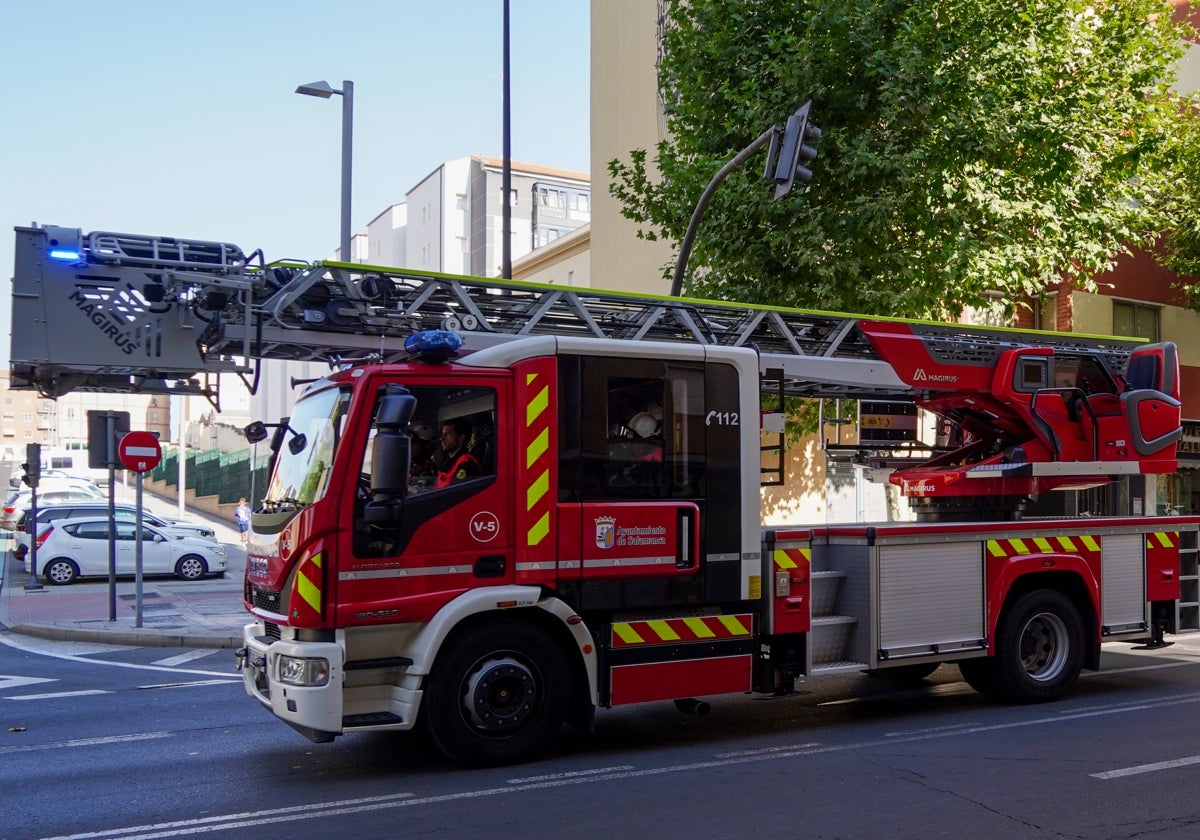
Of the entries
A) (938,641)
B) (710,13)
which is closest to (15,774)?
(938,641)

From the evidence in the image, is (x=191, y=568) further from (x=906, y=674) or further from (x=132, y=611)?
(x=906, y=674)

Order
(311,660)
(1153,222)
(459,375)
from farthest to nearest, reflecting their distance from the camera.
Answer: (1153,222) < (459,375) < (311,660)

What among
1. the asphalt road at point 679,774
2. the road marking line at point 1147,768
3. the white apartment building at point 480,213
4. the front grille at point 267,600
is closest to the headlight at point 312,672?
the front grille at point 267,600

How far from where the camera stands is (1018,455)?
1016 cm

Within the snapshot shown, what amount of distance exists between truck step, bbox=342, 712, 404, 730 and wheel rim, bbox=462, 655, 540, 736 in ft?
1.49

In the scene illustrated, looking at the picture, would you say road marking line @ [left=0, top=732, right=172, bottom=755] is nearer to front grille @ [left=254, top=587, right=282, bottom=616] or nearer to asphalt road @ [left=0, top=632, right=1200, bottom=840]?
asphalt road @ [left=0, top=632, right=1200, bottom=840]

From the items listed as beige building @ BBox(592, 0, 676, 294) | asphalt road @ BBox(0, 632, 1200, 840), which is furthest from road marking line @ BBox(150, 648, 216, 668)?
beige building @ BBox(592, 0, 676, 294)

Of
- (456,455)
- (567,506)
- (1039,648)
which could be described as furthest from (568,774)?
(1039,648)

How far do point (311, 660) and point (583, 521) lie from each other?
1892mm

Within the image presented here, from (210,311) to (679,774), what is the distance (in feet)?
15.0

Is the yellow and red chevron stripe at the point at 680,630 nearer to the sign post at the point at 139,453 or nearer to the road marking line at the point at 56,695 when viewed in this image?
the road marking line at the point at 56,695

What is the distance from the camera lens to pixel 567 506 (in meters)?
7.37

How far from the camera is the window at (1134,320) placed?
23797mm

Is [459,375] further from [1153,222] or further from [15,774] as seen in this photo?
[1153,222]
